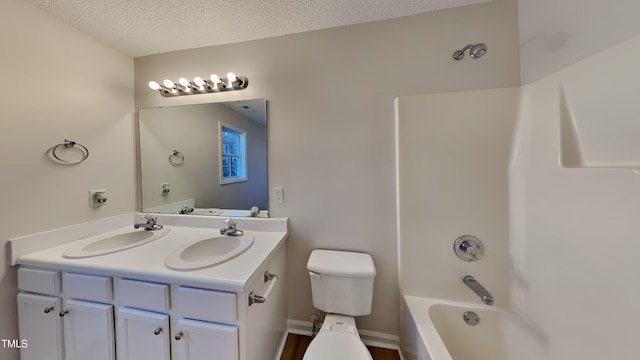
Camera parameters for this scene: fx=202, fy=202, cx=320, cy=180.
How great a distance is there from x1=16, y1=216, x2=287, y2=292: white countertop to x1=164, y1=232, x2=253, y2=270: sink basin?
37 millimetres

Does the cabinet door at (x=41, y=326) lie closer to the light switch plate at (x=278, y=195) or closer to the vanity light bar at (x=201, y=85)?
the light switch plate at (x=278, y=195)

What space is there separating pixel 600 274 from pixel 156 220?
2.59m

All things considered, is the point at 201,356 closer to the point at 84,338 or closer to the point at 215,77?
the point at 84,338

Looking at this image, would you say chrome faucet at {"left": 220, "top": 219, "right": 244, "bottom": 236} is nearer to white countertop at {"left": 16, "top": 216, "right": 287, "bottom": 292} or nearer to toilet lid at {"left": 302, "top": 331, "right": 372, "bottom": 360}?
white countertop at {"left": 16, "top": 216, "right": 287, "bottom": 292}

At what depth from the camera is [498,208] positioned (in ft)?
4.02

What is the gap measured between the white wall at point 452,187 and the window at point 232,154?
114 centimetres

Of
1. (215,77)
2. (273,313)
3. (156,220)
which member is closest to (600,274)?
(273,313)

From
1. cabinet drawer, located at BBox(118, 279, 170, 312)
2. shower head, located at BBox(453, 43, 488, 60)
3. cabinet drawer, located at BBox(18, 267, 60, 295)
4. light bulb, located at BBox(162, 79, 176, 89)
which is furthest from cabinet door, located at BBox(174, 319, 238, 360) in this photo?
shower head, located at BBox(453, 43, 488, 60)

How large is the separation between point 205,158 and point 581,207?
87.8 inches

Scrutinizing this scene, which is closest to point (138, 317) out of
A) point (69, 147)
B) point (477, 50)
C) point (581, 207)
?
point (69, 147)

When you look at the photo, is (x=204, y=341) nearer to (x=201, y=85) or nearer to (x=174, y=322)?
(x=174, y=322)

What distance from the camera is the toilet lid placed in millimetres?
972

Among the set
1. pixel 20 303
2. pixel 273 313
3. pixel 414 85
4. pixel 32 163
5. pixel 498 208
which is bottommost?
pixel 273 313

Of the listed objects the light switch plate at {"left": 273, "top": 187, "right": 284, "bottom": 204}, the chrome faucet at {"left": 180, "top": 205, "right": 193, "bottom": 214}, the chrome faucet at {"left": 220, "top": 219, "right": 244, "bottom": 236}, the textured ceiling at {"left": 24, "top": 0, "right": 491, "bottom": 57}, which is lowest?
the chrome faucet at {"left": 220, "top": 219, "right": 244, "bottom": 236}
